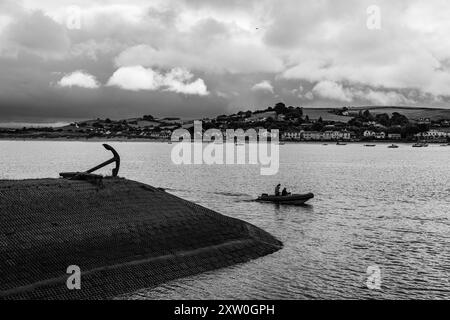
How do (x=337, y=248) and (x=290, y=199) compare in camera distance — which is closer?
(x=337, y=248)

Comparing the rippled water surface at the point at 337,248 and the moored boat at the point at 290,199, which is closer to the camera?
the rippled water surface at the point at 337,248

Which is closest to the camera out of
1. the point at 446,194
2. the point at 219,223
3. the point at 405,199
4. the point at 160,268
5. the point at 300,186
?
the point at 160,268

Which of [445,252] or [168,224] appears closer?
[168,224]

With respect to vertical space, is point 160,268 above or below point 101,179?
below

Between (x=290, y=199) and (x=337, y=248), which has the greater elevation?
(x=290, y=199)

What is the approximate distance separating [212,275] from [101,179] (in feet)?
34.7

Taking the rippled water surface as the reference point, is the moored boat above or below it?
above

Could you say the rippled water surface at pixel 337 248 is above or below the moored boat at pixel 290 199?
below

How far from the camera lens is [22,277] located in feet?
76.2

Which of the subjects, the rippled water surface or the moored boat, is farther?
the moored boat
